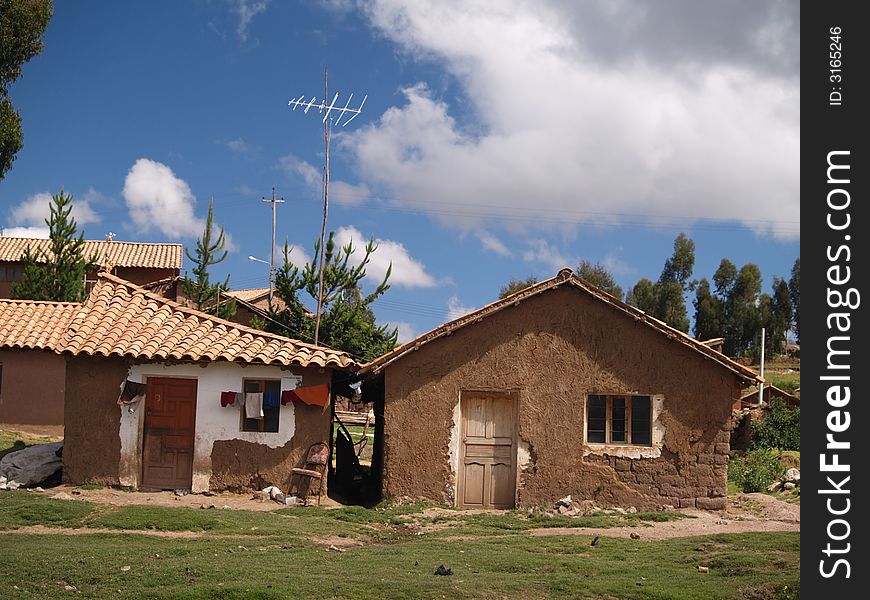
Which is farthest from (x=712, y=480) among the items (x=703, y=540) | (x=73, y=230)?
(x=73, y=230)

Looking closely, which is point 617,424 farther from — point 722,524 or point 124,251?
point 124,251

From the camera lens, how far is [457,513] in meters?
15.8

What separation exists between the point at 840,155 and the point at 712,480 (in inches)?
386

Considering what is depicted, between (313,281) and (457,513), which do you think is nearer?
(457,513)

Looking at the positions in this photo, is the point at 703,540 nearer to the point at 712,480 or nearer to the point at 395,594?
the point at 712,480

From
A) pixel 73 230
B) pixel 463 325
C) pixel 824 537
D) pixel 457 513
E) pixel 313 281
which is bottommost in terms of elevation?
pixel 457 513

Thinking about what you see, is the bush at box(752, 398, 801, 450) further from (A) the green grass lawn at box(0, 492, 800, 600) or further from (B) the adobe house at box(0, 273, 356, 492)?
(B) the adobe house at box(0, 273, 356, 492)

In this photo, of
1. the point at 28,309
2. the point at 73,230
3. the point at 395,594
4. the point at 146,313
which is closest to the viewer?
the point at 395,594

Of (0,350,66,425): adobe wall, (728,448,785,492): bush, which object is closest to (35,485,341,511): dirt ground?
(728,448,785,492): bush

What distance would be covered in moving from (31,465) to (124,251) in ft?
105

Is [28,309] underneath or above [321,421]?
above

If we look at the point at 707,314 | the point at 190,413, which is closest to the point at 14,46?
the point at 190,413

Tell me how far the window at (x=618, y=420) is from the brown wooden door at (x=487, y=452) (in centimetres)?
144

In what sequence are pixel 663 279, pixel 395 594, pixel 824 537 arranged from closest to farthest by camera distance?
pixel 824 537
pixel 395 594
pixel 663 279
